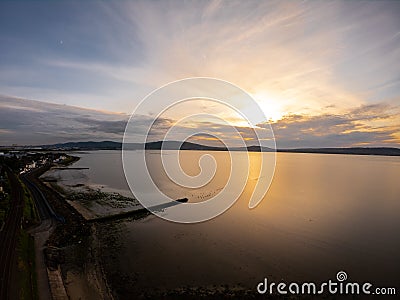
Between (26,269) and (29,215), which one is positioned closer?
(26,269)

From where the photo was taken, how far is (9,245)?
1427 centimetres

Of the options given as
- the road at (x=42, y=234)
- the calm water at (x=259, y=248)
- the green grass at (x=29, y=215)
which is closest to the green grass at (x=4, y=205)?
the green grass at (x=29, y=215)

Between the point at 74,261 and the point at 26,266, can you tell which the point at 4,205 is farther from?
the point at 26,266

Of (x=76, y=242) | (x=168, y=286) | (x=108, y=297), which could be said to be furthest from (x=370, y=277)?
(x=76, y=242)

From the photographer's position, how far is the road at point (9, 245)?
1056 cm

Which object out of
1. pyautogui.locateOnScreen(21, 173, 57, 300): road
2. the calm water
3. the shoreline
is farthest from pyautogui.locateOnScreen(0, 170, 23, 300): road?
the calm water

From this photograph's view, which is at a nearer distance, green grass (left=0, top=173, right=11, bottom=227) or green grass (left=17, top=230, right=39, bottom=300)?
green grass (left=17, top=230, right=39, bottom=300)

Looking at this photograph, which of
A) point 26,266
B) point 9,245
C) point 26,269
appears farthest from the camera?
point 9,245

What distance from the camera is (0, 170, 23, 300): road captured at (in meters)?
10.6

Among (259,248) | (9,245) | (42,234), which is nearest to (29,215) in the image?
(42,234)

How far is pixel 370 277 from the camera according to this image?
13531 mm

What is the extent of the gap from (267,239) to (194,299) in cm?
900

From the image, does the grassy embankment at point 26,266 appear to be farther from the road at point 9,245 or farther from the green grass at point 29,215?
the road at point 9,245

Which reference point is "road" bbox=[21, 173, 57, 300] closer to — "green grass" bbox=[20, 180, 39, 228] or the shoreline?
the shoreline
